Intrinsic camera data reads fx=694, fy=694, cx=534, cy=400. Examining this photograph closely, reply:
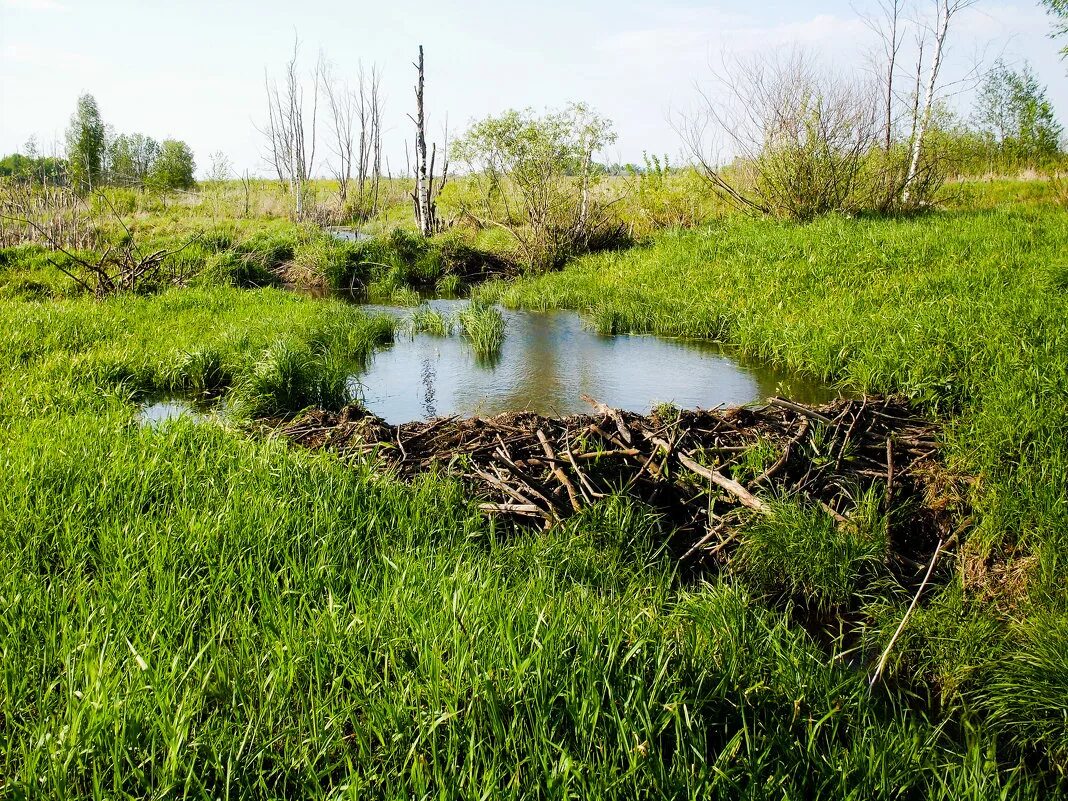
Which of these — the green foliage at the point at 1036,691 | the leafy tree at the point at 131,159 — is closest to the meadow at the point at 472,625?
the green foliage at the point at 1036,691

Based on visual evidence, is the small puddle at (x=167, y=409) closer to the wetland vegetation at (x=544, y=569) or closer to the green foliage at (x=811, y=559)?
the wetland vegetation at (x=544, y=569)

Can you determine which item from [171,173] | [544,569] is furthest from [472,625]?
[171,173]

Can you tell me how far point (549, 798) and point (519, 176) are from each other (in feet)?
51.6

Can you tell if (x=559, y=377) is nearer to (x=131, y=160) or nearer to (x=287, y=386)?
(x=287, y=386)

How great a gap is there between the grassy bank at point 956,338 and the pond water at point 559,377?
0.55 metres

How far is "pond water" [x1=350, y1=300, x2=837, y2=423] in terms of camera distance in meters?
7.06

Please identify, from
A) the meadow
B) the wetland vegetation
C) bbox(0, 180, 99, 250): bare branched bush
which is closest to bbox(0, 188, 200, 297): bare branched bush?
bbox(0, 180, 99, 250): bare branched bush

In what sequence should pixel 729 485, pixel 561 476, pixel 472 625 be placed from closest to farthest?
pixel 472 625 < pixel 729 485 < pixel 561 476

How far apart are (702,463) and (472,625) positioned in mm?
2530

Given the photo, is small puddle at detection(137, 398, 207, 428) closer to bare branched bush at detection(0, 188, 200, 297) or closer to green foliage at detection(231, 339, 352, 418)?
green foliage at detection(231, 339, 352, 418)

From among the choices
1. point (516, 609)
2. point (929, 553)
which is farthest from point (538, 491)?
point (929, 553)

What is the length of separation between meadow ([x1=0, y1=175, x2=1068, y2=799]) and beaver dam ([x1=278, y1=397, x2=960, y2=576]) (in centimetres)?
20

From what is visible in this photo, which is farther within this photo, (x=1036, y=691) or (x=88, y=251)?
(x=88, y=251)

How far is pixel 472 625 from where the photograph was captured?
246 centimetres
